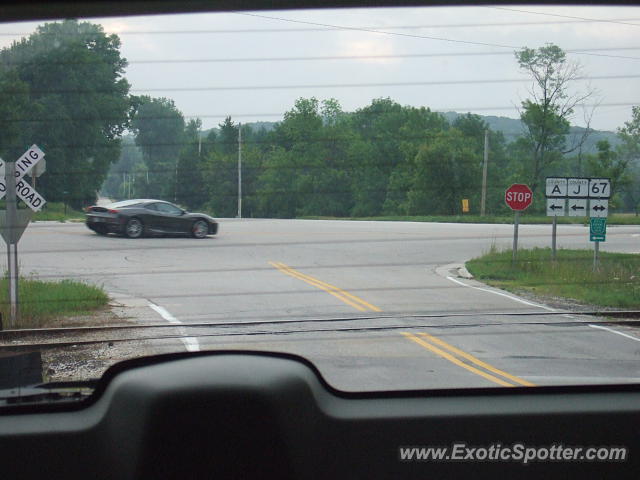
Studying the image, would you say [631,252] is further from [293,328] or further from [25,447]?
[25,447]

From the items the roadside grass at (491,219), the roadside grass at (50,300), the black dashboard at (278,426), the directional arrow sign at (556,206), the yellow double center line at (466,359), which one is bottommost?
the black dashboard at (278,426)

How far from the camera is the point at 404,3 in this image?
2766 millimetres

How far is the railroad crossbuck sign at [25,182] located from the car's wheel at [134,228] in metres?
0.39

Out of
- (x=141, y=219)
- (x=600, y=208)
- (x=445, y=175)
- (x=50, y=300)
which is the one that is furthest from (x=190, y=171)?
(x=600, y=208)

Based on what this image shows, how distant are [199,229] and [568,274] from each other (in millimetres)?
1871

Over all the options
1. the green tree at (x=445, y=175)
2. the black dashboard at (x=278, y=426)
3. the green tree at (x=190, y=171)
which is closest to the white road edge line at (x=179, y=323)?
the black dashboard at (x=278, y=426)

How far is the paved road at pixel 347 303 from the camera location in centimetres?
294

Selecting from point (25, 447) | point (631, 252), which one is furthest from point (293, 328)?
point (631, 252)

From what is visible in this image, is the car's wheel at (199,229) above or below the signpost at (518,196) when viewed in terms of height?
below

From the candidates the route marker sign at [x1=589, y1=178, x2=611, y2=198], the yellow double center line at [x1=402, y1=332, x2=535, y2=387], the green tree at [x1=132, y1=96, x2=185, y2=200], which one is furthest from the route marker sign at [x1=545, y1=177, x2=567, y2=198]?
the green tree at [x1=132, y1=96, x2=185, y2=200]

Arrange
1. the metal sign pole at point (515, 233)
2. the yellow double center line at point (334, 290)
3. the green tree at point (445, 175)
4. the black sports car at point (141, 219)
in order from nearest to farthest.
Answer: the black sports car at point (141, 219) → the yellow double center line at point (334, 290) → the green tree at point (445, 175) → the metal sign pole at point (515, 233)

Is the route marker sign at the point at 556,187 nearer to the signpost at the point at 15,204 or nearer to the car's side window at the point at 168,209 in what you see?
the car's side window at the point at 168,209

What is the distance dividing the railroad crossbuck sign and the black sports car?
248 millimetres

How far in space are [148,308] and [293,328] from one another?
0.64 meters
